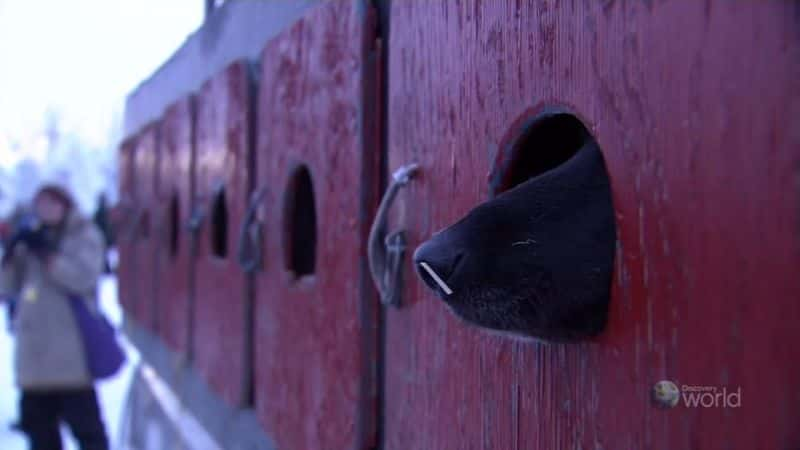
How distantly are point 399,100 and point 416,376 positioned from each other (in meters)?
0.47

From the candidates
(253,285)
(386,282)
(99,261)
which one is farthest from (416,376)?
(99,261)

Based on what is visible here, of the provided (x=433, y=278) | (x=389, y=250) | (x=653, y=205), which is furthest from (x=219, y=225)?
(x=653, y=205)

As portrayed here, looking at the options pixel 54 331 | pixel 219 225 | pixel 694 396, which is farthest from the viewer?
pixel 54 331

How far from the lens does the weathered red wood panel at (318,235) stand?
152 cm

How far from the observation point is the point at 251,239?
220 centimetres

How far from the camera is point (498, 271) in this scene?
87 centimetres

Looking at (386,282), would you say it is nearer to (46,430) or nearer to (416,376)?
(416,376)

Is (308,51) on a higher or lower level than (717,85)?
higher

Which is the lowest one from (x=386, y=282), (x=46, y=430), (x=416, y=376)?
(x=46, y=430)

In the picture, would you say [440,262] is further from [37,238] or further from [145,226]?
[145,226]

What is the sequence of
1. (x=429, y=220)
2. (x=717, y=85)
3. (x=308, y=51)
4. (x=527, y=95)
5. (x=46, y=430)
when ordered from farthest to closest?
(x=46, y=430)
(x=308, y=51)
(x=429, y=220)
(x=527, y=95)
(x=717, y=85)

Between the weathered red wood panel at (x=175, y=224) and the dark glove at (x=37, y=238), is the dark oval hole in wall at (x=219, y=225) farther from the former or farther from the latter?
the dark glove at (x=37, y=238)

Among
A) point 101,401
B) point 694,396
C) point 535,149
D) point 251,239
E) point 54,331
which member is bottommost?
point 101,401

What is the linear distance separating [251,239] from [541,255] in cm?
144
